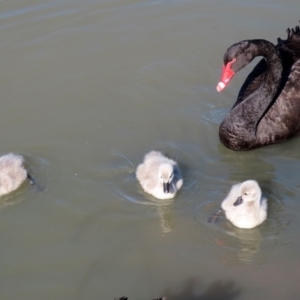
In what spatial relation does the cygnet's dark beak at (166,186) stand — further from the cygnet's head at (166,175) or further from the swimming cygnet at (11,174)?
the swimming cygnet at (11,174)

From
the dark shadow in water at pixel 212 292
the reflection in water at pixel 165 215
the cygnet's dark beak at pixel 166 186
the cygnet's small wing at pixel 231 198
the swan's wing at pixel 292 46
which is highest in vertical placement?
the swan's wing at pixel 292 46

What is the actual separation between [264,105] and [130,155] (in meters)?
1.24

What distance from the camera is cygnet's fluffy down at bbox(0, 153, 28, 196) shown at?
16.2 feet

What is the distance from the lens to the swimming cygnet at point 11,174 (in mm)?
4949

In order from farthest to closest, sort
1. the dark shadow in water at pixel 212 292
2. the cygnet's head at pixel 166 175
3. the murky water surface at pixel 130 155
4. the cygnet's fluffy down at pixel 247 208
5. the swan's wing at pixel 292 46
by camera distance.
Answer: the swan's wing at pixel 292 46
the cygnet's head at pixel 166 175
the cygnet's fluffy down at pixel 247 208
the murky water surface at pixel 130 155
the dark shadow in water at pixel 212 292

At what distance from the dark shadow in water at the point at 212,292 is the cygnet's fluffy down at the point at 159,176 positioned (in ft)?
2.63

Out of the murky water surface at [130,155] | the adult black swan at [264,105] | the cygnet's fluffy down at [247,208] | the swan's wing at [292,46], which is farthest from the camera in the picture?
the swan's wing at [292,46]

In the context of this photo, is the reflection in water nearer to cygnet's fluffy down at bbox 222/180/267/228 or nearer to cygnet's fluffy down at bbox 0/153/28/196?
cygnet's fluffy down at bbox 222/180/267/228

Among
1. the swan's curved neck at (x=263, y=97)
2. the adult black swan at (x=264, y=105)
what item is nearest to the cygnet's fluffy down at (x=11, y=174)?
the adult black swan at (x=264, y=105)

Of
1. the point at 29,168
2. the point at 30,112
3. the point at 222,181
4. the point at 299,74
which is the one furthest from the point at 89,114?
the point at 299,74

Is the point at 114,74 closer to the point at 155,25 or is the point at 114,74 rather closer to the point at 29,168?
the point at 155,25

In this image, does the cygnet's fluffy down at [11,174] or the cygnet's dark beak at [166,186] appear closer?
the cygnet's dark beak at [166,186]

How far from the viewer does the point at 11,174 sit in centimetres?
498

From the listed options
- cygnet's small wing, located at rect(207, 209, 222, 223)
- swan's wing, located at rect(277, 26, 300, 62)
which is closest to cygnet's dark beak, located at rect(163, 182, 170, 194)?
cygnet's small wing, located at rect(207, 209, 222, 223)
